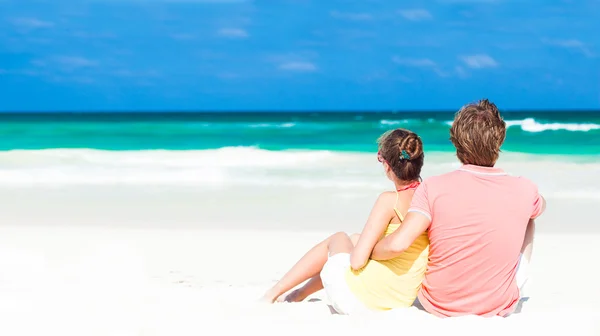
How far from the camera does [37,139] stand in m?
25.9

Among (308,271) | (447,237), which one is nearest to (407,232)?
(447,237)

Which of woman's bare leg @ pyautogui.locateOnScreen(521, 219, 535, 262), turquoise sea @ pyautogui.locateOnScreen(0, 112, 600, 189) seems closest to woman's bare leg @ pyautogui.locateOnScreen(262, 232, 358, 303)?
woman's bare leg @ pyautogui.locateOnScreen(521, 219, 535, 262)

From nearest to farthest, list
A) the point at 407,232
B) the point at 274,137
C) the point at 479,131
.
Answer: the point at 479,131
the point at 407,232
the point at 274,137

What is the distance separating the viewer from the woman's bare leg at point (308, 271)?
12.1 ft

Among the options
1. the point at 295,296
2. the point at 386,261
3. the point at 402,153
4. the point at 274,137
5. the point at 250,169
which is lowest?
the point at 295,296

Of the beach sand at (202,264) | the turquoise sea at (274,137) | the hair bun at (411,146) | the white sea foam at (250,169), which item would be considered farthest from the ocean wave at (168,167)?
the hair bun at (411,146)

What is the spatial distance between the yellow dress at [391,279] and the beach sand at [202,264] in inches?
2.8

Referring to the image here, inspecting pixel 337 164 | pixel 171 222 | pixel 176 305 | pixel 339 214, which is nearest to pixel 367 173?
pixel 337 164

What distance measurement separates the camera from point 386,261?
335 cm

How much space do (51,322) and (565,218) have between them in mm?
5547

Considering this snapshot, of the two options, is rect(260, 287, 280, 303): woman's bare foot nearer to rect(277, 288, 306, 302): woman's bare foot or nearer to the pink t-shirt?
rect(277, 288, 306, 302): woman's bare foot

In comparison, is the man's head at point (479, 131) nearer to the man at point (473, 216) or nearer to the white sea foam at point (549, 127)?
the man at point (473, 216)

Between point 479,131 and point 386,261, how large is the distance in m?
0.79

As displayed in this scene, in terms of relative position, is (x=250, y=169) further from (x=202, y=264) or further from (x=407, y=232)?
(x=407, y=232)
